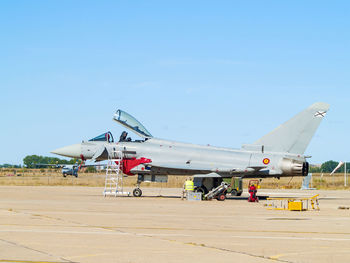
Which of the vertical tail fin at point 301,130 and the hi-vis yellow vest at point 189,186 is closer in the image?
the hi-vis yellow vest at point 189,186

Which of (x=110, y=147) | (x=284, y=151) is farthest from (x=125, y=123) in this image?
(x=284, y=151)

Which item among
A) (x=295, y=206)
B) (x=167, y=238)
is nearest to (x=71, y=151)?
(x=295, y=206)

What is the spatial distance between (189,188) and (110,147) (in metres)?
5.48

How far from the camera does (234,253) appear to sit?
10953 mm

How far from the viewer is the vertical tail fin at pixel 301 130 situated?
31375mm

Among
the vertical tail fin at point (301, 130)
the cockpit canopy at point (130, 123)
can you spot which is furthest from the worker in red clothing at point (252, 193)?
the cockpit canopy at point (130, 123)

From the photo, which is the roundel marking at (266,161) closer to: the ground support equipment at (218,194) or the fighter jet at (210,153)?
the fighter jet at (210,153)

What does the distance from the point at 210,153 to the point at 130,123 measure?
5113 millimetres

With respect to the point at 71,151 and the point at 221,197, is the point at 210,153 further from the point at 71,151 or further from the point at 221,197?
the point at 71,151

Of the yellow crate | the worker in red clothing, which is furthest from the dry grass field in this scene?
the yellow crate

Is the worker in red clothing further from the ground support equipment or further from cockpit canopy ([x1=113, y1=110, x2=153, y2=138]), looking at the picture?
cockpit canopy ([x1=113, y1=110, x2=153, y2=138])

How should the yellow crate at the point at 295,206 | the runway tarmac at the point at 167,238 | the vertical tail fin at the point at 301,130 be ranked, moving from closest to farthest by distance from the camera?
Result: the runway tarmac at the point at 167,238 → the yellow crate at the point at 295,206 → the vertical tail fin at the point at 301,130

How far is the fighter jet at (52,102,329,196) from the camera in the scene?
102ft

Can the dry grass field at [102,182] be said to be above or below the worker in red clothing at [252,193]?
above
